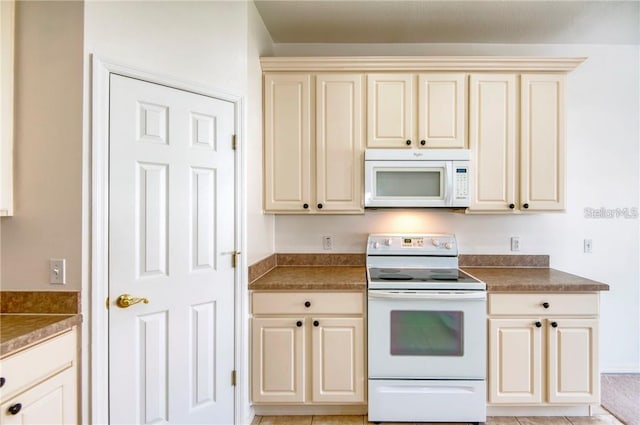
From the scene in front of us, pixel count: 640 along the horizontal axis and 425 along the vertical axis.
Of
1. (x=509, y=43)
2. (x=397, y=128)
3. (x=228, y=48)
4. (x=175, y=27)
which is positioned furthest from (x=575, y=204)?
(x=175, y=27)

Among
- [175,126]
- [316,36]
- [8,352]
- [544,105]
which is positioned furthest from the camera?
[316,36]

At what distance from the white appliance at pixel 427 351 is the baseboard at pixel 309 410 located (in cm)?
14

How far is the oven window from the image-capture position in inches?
81.6

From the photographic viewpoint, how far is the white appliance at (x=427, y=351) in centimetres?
206

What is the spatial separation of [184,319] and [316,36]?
2262mm

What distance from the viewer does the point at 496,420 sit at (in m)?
2.16

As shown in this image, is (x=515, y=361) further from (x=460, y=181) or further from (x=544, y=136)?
(x=544, y=136)

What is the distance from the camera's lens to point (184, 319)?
1.83 meters

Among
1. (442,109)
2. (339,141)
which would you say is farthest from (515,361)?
(339,141)

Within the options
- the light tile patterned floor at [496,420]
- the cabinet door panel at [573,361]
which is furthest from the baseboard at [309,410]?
the cabinet door panel at [573,361]

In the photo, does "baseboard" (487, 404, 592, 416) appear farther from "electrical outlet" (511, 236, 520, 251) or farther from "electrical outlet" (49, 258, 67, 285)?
"electrical outlet" (49, 258, 67, 285)

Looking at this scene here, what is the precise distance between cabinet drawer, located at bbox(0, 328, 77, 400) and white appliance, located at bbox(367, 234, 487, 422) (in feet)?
5.03

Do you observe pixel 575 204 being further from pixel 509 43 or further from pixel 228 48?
pixel 228 48

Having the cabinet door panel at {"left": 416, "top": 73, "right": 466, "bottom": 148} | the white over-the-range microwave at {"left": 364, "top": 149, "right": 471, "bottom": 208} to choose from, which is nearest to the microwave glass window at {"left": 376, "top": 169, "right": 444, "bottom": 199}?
the white over-the-range microwave at {"left": 364, "top": 149, "right": 471, "bottom": 208}
